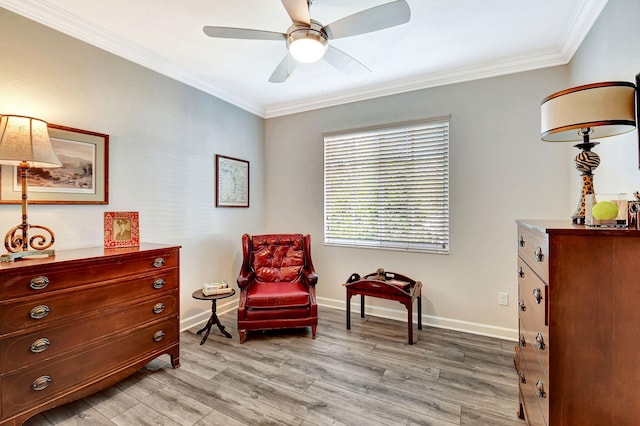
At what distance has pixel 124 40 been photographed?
8.25ft

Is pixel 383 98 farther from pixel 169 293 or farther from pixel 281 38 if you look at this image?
pixel 169 293

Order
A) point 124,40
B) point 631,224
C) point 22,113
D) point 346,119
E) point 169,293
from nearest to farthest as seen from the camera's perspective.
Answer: point 631,224 < point 22,113 < point 169,293 < point 124,40 < point 346,119

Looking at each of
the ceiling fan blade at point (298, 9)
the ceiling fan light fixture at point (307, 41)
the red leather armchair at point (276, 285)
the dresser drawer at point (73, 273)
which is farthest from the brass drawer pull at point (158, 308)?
the ceiling fan blade at point (298, 9)

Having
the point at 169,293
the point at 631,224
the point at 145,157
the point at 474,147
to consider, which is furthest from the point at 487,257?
the point at 145,157

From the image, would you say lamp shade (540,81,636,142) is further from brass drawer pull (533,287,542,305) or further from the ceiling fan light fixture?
the ceiling fan light fixture

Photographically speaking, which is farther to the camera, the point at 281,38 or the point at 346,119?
the point at 346,119

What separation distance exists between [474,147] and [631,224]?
207 cm

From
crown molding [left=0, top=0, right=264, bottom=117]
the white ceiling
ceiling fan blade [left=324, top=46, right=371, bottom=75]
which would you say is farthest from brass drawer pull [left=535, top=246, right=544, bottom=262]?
crown molding [left=0, top=0, right=264, bottom=117]

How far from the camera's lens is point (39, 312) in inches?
65.9

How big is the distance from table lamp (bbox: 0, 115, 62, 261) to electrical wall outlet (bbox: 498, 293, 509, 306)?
377 cm

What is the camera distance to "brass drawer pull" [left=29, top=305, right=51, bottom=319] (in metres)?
1.65

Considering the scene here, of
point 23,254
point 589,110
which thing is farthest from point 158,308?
point 589,110

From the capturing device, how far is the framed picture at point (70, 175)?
2.02 m

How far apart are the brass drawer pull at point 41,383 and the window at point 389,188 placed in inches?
111
